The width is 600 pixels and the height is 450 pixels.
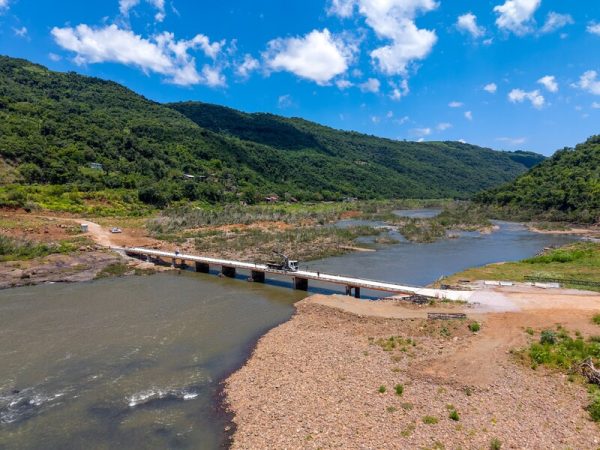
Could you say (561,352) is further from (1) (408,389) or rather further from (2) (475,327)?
(1) (408,389)

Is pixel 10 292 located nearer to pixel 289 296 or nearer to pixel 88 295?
pixel 88 295

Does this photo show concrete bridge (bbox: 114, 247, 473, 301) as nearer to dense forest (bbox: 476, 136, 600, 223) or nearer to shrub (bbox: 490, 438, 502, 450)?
shrub (bbox: 490, 438, 502, 450)

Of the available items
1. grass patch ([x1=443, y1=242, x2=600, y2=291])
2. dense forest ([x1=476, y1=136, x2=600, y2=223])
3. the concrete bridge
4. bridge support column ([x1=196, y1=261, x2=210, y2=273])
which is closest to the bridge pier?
the concrete bridge

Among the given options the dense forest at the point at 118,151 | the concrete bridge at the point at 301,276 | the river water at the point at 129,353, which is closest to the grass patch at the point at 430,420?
the river water at the point at 129,353

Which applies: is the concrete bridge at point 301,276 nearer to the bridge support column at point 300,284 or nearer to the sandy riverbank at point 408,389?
the bridge support column at point 300,284

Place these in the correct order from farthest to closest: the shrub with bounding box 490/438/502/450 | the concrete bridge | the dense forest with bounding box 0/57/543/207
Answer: the dense forest with bounding box 0/57/543/207, the concrete bridge, the shrub with bounding box 490/438/502/450

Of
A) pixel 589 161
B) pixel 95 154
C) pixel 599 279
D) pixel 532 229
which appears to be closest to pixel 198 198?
pixel 95 154
